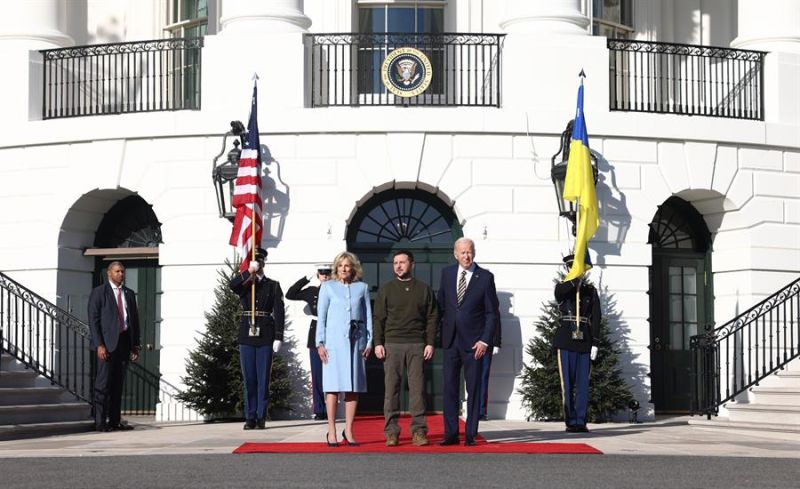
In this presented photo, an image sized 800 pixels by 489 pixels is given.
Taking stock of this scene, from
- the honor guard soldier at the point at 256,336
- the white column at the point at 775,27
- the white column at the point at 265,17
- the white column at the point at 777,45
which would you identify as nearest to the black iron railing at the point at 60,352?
the honor guard soldier at the point at 256,336

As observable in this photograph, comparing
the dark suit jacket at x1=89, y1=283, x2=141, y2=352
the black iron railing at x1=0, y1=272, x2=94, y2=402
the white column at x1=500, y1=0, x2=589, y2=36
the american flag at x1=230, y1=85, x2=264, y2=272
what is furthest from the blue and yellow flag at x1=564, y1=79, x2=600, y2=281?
the black iron railing at x1=0, y1=272, x2=94, y2=402

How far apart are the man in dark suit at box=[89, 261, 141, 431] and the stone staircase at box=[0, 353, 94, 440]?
1.33ft

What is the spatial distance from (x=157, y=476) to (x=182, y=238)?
438 inches

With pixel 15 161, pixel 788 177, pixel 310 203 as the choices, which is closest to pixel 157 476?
pixel 310 203

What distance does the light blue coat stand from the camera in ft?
56.5

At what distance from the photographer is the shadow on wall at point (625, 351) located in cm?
2448

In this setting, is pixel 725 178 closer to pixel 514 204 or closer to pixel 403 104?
pixel 514 204

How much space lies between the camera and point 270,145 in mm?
24500

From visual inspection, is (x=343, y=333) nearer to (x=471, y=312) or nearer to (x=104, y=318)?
(x=471, y=312)

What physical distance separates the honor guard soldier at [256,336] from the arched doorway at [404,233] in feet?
12.7

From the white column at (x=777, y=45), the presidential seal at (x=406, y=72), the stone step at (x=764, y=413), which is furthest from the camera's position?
the white column at (x=777, y=45)

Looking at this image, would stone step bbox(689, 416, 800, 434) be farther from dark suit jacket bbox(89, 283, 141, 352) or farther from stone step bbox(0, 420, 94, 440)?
stone step bbox(0, 420, 94, 440)

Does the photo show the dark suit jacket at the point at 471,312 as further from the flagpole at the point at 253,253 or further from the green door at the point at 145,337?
the green door at the point at 145,337

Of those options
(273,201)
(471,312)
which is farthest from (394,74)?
(471,312)
